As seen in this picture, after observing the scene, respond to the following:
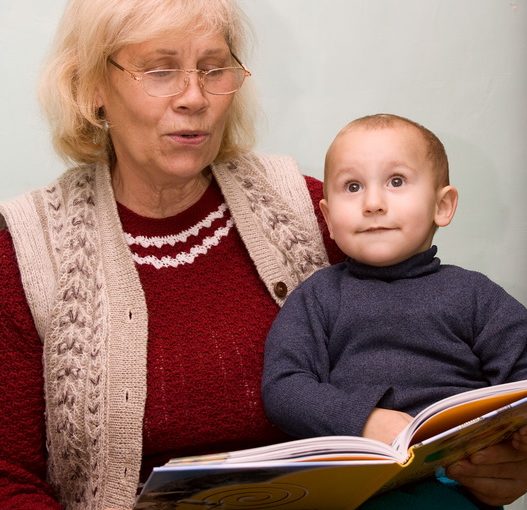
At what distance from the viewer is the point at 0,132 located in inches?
73.5

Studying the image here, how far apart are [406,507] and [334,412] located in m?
0.18

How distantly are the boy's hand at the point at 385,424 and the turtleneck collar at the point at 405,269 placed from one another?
0.85 feet

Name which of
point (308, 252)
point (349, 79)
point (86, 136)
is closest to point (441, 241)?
point (349, 79)

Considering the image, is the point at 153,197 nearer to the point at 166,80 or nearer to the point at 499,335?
the point at 166,80

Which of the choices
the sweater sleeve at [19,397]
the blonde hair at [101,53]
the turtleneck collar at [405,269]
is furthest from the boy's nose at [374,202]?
the sweater sleeve at [19,397]

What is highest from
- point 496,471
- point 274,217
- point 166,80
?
point 166,80

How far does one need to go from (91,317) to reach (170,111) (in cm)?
39

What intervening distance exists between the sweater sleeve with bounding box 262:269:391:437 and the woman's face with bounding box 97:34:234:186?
0.32 m

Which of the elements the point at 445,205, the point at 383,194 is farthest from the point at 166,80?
the point at 445,205

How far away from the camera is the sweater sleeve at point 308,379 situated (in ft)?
4.23

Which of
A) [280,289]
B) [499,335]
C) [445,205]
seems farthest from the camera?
[280,289]

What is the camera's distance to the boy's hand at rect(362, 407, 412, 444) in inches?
→ 48.7

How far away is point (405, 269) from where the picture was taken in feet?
4.72

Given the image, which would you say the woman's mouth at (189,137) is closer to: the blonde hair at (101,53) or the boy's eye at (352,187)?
the blonde hair at (101,53)
